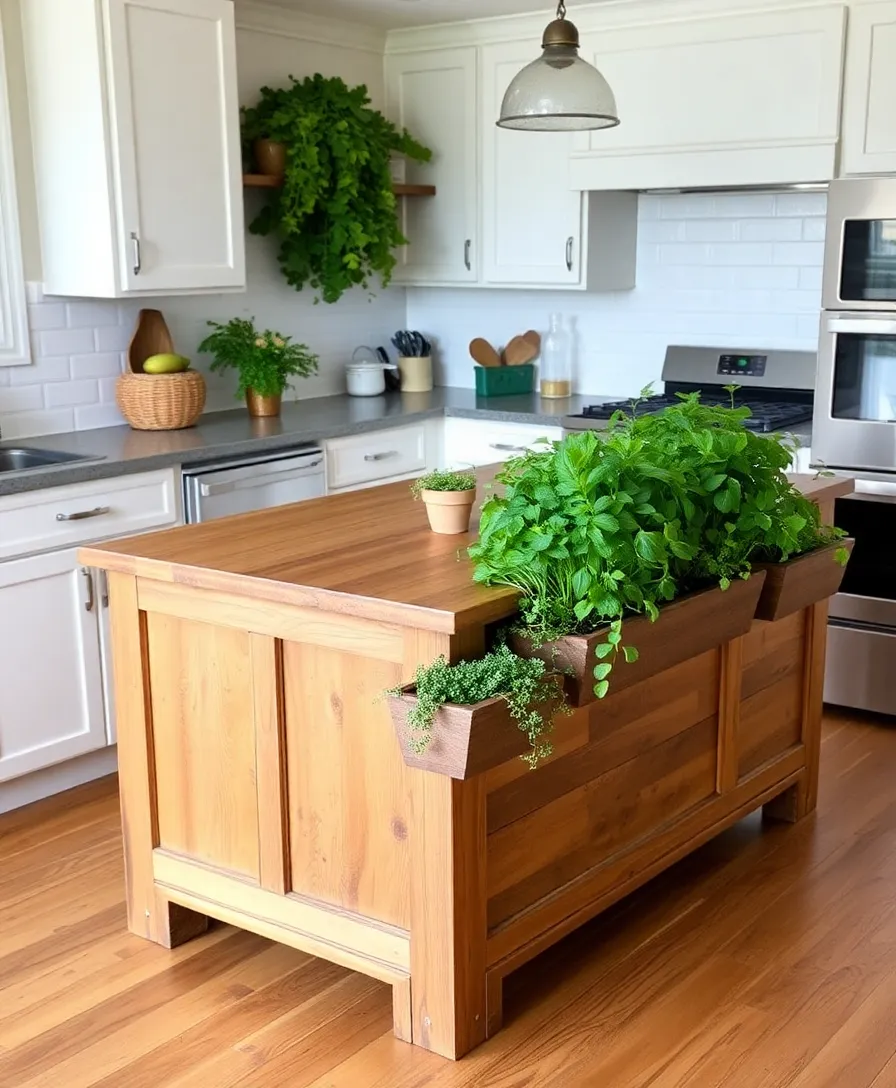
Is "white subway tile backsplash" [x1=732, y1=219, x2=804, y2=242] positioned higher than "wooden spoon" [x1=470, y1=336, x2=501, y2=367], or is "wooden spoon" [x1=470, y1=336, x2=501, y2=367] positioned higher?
"white subway tile backsplash" [x1=732, y1=219, x2=804, y2=242]

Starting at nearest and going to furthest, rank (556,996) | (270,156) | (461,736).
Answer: (461,736), (556,996), (270,156)

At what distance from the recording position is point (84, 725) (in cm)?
365

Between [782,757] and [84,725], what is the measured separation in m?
1.90

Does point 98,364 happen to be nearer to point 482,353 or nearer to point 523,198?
point 482,353

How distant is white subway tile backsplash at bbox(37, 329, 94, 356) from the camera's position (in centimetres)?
417

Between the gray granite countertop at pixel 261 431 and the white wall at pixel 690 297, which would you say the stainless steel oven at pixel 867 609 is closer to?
the gray granite countertop at pixel 261 431

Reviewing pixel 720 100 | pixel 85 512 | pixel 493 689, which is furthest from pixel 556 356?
A: pixel 493 689

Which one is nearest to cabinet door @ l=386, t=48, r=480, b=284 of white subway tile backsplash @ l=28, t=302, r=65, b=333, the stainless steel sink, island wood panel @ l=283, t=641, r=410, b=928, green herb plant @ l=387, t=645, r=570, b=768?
white subway tile backsplash @ l=28, t=302, r=65, b=333

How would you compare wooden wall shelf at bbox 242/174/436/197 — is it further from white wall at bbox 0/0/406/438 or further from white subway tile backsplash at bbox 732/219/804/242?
white subway tile backsplash at bbox 732/219/804/242

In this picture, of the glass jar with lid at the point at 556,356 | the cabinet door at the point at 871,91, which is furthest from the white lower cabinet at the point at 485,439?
the cabinet door at the point at 871,91

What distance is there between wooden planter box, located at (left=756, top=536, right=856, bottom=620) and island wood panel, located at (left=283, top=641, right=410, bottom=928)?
872mm

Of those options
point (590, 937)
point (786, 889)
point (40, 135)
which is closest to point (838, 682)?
point (786, 889)

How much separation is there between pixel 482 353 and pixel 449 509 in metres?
2.63

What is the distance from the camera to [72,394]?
4277mm
